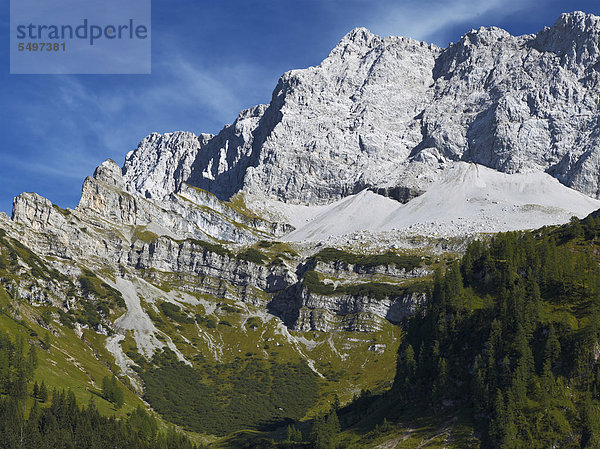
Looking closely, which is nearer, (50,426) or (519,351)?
(519,351)

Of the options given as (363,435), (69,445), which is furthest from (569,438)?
(69,445)

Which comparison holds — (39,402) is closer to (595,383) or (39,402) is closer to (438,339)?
(438,339)

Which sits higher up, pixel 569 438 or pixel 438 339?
pixel 438 339

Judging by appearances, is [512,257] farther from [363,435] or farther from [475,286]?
[363,435]

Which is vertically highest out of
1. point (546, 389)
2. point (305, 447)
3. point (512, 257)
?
point (512, 257)

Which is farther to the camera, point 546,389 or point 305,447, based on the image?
point 305,447

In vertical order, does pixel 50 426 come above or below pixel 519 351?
below

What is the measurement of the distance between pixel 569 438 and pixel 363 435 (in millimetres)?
60855

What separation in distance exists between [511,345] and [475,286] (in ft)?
119

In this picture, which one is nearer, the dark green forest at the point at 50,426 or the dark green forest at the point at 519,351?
the dark green forest at the point at 519,351

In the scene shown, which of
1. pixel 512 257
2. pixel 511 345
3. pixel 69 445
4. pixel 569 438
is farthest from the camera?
pixel 512 257

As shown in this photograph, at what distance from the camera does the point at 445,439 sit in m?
150

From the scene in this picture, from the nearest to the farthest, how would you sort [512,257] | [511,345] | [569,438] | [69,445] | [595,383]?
1. [569,438]
2. [595,383]
3. [511,345]
4. [69,445]
5. [512,257]

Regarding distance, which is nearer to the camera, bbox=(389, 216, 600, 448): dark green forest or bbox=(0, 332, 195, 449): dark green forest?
bbox=(389, 216, 600, 448): dark green forest
